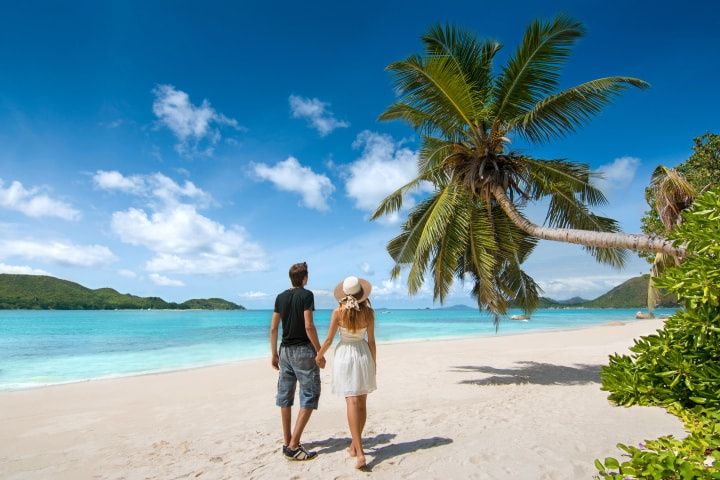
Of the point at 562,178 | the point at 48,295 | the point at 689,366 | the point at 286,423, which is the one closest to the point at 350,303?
the point at 286,423

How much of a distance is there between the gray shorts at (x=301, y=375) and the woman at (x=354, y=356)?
0.29 meters

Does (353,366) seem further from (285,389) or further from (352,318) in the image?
(285,389)

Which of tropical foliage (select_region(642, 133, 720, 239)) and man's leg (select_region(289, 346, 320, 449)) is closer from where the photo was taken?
man's leg (select_region(289, 346, 320, 449))

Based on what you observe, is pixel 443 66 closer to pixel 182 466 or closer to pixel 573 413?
pixel 573 413

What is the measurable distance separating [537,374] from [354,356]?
292 inches

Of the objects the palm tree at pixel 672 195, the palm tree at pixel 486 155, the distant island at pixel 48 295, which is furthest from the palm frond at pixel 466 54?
the distant island at pixel 48 295

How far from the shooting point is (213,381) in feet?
32.1

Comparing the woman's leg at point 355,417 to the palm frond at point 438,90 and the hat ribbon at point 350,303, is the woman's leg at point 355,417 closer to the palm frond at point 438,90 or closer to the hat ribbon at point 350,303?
the hat ribbon at point 350,303

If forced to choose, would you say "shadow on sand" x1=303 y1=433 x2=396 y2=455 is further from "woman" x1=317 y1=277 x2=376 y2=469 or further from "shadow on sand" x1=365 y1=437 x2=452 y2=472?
"woman" x1=317 y1=277 x2=376 y2=469

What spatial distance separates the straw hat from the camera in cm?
374

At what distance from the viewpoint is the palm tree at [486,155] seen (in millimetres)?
7566

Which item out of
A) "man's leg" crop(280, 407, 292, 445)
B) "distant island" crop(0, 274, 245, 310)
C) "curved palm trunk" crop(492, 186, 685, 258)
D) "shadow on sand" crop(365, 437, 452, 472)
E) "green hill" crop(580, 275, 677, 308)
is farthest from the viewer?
"green hill" crop(580, 275, 677, 308)

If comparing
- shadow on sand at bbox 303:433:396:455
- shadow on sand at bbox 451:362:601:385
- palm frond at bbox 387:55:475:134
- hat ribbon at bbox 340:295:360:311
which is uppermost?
palm frond at bbox 387:55:475:134

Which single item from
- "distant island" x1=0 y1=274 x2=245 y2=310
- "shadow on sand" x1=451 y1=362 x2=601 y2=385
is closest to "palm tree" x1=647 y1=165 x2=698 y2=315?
"shadow on sand" x1=451 y1=362 x2=601 y2=385
